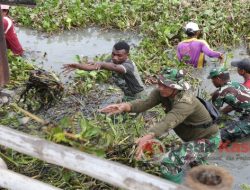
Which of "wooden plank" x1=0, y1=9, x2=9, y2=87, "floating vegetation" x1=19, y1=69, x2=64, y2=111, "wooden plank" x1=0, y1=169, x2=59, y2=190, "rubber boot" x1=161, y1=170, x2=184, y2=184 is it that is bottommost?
"rubber boot" x1=161, y1=170, x2=184, y2=184

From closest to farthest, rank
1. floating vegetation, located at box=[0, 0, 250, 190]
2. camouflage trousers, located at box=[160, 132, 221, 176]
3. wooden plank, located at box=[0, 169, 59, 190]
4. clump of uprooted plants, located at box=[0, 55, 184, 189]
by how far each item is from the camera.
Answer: wooden plank, located at box=[0, 169, 59, 190] < clump of uprooted plants, located at box=[0, 55, 184, 189] < floating vegetation, located at box=[0, 0, 250, 190] < camouflage trousers, located at box=[160, 132, 221, 176]

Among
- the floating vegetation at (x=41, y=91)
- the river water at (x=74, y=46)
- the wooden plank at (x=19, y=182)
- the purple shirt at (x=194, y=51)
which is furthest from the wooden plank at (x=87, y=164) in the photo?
the purple shirt at (x=194, y=51)

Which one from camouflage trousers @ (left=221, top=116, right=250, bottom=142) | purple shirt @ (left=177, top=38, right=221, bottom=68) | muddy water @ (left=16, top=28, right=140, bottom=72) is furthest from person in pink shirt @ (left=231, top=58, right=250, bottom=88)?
muddy water @ (left=16, top=28, right=140, bottom=72)

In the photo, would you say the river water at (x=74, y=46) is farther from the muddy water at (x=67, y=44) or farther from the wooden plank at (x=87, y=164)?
the wooden plank at (x=87, y=164)

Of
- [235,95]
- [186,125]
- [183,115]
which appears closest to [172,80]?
[183,115]

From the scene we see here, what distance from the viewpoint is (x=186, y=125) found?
499 cm

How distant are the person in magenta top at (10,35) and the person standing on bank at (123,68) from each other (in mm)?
2377

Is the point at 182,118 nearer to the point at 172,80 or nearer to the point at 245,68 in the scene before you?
the point at 172,80

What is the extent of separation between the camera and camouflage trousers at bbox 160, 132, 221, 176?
4941 millimetres

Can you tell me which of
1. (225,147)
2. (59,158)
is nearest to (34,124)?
(225,147)

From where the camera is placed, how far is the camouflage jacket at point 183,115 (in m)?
4.50

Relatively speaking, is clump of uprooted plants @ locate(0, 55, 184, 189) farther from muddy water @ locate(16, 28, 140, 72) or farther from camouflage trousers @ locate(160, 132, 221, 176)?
muddy water @ locate(16, 28, 140, 72)

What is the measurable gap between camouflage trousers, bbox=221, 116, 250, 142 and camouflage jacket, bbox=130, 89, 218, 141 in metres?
1.15

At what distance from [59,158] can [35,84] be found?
11.0 ft
